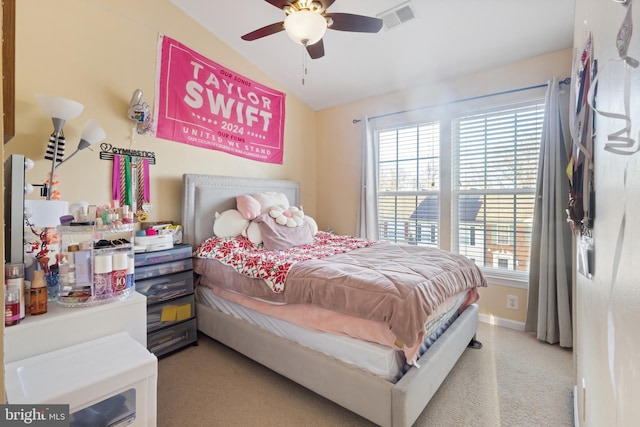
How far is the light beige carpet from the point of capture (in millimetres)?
1636

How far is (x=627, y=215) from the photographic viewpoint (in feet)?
1.63

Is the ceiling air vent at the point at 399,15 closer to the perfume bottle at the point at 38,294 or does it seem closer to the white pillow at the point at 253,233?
the white pillow at the point at 253,233

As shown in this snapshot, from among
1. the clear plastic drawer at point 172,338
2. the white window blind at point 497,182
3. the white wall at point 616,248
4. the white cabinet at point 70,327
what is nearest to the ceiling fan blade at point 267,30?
the white wall at point 616,248

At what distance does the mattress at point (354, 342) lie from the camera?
1.45 metres

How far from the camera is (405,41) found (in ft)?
8.96

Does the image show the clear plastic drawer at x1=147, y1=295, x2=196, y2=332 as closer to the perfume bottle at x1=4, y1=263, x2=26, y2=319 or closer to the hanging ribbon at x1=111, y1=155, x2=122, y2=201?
the hanging ribbon at x1=111, y1=155, x2=122, y2=201

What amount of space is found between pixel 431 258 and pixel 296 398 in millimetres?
1303

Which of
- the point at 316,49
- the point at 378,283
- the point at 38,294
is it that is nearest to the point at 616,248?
the point at 378,283

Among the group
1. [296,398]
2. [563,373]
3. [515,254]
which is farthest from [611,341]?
[515,254]

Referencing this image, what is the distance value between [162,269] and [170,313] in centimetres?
36

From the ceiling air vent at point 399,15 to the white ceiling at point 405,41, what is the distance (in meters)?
0.04

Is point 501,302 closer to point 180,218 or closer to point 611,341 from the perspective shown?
point 611,341

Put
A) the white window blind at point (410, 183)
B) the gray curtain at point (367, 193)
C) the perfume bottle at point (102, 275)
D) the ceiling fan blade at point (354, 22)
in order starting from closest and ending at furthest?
the perfume bottle at point (102, 275)
the ceiling fan blade at point (354, 22)
the white window blind at point (410, 183)
the gray curtain at point (367, 193)

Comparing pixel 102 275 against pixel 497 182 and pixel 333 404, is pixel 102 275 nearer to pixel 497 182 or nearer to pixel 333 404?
pixel 333 404
